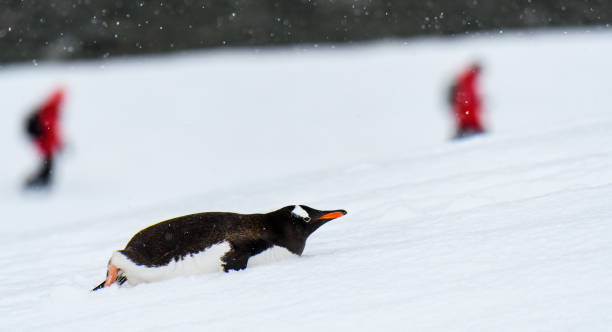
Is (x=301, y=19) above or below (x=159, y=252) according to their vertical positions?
above

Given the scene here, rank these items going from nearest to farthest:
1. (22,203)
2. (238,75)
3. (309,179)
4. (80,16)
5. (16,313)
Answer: (16,313), (309,179), (22,203), (238,75), (80,16)

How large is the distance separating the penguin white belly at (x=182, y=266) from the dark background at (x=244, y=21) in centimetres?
1380

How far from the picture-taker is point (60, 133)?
9.72 meters

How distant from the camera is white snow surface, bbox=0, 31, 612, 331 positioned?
2551mm

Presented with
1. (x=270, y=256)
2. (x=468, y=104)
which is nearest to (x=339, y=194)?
(x=270, y=256)

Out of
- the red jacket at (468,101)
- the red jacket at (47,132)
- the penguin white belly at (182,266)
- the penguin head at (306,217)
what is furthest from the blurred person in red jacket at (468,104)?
the penguin white belly at (182,266)

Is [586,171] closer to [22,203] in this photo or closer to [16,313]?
[16,313]

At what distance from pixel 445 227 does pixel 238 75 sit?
1190 cm

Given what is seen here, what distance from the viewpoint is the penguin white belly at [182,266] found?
324 centimetres

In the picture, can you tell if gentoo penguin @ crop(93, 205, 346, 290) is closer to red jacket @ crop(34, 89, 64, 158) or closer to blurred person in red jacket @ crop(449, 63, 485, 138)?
blurred person in red jacket @ crop(449, 63, 485, 138)

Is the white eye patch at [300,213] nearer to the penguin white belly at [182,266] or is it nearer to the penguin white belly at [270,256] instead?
the penguin white belly at [270,256]

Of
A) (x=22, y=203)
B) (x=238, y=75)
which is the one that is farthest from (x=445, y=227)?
(x=238, y=75)

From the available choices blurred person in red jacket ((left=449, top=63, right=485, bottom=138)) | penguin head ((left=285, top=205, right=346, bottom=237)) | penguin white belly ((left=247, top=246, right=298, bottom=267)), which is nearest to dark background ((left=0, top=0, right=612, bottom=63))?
blurred person in red jacket ((left=449, top=63, right=485, bottom=138))

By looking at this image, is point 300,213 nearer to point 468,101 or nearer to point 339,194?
point 339,194
